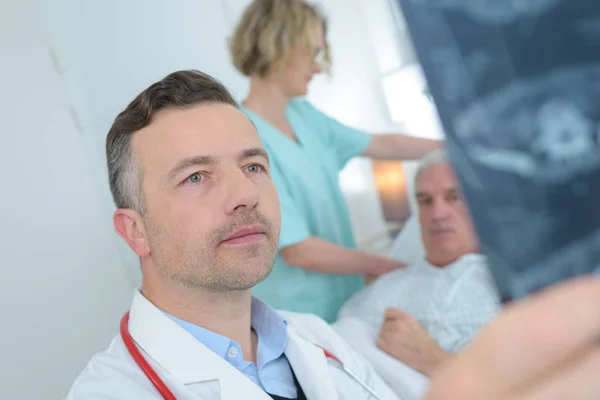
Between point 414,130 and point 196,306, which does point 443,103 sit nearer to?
point 196,306

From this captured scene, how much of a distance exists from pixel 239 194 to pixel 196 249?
0.27ft

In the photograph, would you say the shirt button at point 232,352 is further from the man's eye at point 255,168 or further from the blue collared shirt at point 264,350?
the man's eye at point 255,168

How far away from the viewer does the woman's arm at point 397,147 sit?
55.6 inches

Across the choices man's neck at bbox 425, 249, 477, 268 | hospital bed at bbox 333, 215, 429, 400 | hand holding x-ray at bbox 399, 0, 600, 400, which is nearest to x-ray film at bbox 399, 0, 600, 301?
hand holding x-ray at bbox 399, 0, 600, 400

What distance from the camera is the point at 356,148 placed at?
137cm

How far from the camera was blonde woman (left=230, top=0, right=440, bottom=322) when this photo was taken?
1.06 meters

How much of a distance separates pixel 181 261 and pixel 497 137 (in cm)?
52

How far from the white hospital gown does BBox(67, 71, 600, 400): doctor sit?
0.36 meters

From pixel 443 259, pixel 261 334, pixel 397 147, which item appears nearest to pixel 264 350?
pixel 261 334

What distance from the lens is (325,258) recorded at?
1079 mm

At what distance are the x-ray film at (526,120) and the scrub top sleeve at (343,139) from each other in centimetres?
109

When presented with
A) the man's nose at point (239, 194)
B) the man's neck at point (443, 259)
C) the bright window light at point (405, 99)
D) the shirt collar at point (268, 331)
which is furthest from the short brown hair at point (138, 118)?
the bright window light at point (405, 99)

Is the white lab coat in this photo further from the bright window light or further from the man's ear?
the bright window light

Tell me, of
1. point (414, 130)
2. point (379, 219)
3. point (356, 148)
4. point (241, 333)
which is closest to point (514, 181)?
point (241, 333)
